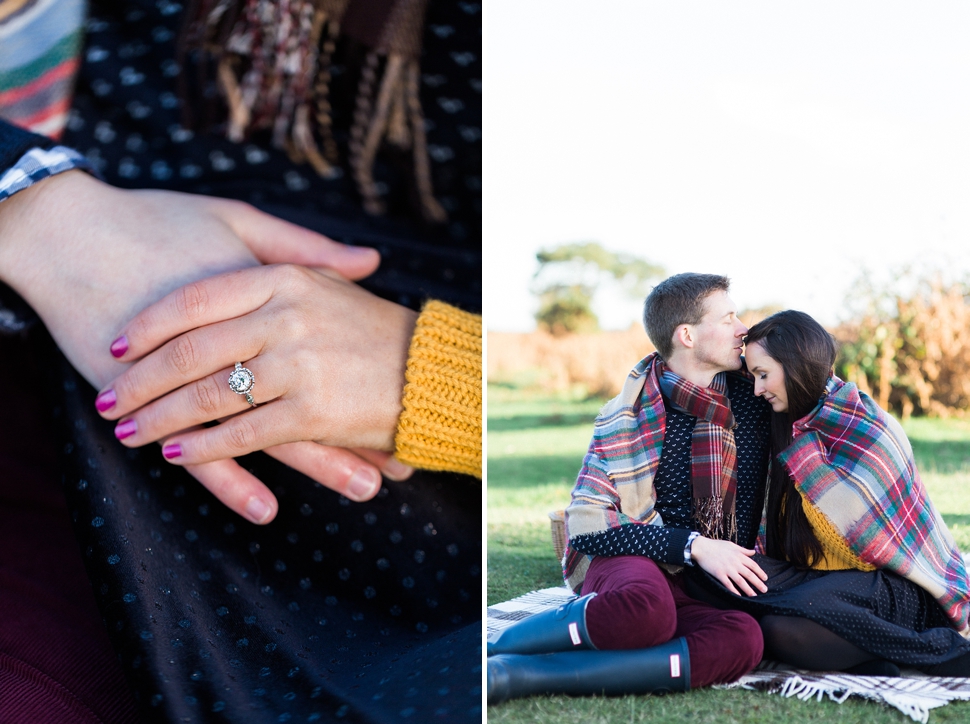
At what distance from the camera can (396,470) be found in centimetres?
104

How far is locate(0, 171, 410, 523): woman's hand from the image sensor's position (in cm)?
98

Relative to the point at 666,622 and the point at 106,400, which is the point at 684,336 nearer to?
the point at 666,622

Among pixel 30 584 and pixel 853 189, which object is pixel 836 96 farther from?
pixel 30 584

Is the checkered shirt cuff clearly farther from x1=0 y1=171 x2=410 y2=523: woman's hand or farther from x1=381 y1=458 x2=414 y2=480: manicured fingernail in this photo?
x1=381 y1=458 x2=414 y2=480: manicured fingernail

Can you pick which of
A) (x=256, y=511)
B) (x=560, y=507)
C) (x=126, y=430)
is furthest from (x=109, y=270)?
(x=560, y=507)

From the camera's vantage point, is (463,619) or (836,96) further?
(463,619)

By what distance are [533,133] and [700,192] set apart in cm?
23

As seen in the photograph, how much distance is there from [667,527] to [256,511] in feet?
1.73

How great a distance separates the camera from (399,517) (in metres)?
1.03

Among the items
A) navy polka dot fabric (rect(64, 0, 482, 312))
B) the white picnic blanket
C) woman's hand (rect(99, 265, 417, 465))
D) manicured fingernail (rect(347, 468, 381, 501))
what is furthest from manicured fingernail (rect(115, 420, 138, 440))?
the white picnic blanket

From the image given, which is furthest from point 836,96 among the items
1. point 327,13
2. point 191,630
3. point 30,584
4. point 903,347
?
point 30,584

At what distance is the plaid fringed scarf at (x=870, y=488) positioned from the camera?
79 centimetres

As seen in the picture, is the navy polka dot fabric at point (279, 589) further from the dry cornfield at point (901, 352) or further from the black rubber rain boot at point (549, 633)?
the dry cornfield at point (901, 352)

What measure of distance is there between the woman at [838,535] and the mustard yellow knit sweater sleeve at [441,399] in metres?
0.36
